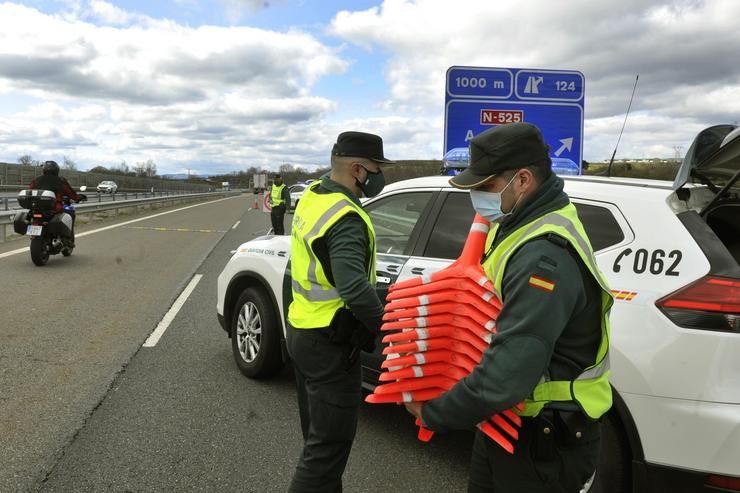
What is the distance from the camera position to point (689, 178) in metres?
2.78

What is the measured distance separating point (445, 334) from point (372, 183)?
1161mm

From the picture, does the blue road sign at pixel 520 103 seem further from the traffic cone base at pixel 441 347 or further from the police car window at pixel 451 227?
the traffic cone base at pixel 441 347

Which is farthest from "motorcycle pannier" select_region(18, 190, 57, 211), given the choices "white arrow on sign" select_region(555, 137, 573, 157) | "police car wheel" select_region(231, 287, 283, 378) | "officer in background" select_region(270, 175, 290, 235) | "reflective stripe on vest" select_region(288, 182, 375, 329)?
"reflective stripe on vest" select_region(288, 182, 375, 329)

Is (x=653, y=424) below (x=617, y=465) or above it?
above

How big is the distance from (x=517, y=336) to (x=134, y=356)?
4824 millimetres

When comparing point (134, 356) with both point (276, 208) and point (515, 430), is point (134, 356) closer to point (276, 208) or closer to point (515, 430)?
point (515, 430)

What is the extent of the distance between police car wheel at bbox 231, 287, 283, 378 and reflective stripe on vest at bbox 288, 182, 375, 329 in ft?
7.05

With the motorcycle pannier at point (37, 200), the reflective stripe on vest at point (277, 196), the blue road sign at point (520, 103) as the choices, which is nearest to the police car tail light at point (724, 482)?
the blue road sign at point (520, 103)

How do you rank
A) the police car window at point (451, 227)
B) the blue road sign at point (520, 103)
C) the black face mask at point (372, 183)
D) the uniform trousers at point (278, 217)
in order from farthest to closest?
1. the uniform trousers at point (278, 217)
2. the blue road sign at point (520, 103)
3. the police car window at point (451, 227)
4. the black face mask at point (372, 183)

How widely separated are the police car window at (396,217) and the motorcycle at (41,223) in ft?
28.2

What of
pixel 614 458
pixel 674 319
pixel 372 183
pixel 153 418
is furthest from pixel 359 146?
pixel 153 418

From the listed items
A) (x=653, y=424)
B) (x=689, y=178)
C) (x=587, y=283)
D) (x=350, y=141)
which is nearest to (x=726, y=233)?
(x=689, y=178)

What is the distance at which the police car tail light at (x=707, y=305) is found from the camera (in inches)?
99.7

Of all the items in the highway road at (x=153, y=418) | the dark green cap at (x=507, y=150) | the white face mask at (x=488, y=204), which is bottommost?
the highway road at (x=153, y=418)
